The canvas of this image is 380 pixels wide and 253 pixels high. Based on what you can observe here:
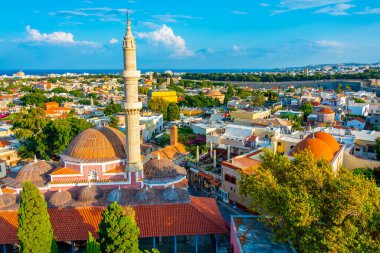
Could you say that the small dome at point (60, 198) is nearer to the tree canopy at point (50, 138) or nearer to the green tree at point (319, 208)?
the green tree at point (319, 208)

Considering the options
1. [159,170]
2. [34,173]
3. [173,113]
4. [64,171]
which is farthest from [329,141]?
[173,113]

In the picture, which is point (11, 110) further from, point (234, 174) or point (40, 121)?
point (234, 174)

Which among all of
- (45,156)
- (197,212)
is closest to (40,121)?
(45,156)

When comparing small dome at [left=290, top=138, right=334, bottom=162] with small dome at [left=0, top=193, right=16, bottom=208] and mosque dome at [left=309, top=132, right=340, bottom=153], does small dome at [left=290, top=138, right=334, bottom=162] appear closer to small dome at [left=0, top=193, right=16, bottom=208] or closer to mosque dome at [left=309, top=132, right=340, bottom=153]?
mosque dome at [left=309, top=132, right=340, bottom=153]

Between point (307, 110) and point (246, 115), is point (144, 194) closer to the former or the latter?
point (246, 115)

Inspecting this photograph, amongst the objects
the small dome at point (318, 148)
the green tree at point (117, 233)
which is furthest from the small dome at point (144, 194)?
the small dome at point (318, 148)

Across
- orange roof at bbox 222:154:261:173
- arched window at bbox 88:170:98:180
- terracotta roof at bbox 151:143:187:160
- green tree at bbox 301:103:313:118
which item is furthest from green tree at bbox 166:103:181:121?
arched window at bbox 88:170:98:180
